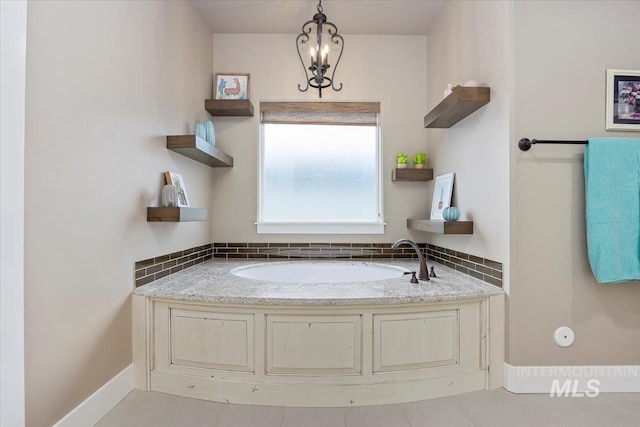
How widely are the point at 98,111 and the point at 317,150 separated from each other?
1.84 meters

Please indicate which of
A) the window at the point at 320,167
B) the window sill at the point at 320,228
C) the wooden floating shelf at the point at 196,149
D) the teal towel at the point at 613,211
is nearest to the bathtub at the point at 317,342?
the teal towel at the point at 613,211

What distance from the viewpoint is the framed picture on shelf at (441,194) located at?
2.53m

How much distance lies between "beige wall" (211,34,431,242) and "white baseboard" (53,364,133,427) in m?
1.43

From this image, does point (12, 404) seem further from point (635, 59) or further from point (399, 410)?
point (635, 59)

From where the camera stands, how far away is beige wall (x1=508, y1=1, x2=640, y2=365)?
73.0 inches

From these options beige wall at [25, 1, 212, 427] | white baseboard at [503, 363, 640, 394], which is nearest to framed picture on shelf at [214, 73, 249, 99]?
beige wall at [25, 1, 212, 427]

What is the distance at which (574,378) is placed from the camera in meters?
1.85

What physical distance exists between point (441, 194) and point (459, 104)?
2.59 feet

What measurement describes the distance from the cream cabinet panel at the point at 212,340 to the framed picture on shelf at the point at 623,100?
7.10 ft

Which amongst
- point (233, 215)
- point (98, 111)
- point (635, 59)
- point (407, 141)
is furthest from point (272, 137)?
point (635, 59)

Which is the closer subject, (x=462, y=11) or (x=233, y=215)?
(x=462, y=11)

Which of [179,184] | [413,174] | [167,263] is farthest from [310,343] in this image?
[413,174]

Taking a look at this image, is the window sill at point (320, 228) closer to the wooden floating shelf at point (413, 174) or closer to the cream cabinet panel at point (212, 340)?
the wooden floating shelf at point (413, 174)

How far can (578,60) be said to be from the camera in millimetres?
1867
